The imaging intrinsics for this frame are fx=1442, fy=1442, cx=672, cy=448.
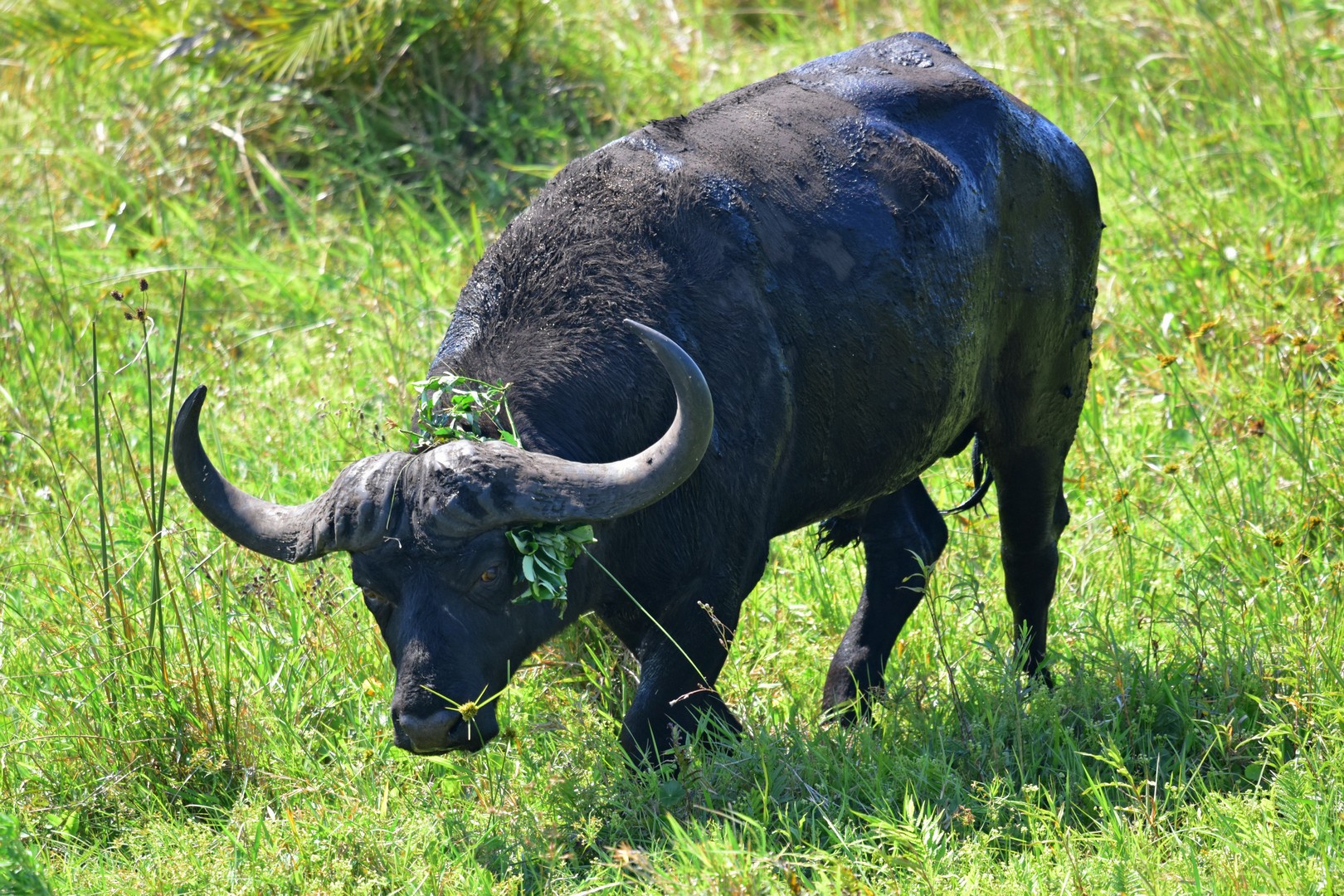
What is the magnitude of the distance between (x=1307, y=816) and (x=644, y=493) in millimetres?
1825

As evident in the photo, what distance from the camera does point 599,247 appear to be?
13.6 feet

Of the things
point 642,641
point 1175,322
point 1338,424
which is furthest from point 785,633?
point 1175,322

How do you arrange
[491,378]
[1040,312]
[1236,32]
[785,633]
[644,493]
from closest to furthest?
[644,493] < [491,378] < [1040,312] < [785,633] < [1236,32]

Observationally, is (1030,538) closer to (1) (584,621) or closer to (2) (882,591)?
(2) (882,591)

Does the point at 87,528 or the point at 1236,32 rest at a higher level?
the point at 1236,32

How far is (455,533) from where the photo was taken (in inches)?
141

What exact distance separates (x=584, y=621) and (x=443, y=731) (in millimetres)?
1456

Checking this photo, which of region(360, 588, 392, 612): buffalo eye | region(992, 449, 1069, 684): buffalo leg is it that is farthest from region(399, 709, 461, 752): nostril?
region(992, 449, 1069, 684): buffalo leg

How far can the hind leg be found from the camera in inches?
190

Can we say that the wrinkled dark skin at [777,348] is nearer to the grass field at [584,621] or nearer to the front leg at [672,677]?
the front leg at [672,677]

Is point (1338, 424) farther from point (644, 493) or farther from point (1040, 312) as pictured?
point (644, 493)

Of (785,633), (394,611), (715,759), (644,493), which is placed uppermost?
(644,493)

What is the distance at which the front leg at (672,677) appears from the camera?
406cm

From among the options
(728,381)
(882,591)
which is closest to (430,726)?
(728,381)
